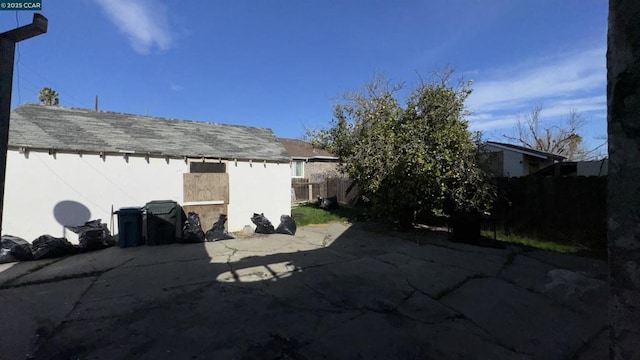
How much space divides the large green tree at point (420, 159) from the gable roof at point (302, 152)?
14.2m

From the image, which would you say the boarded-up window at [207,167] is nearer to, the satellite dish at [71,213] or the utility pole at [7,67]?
the satellite dish at [71,213]

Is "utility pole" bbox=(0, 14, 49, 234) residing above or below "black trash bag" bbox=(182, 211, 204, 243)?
above

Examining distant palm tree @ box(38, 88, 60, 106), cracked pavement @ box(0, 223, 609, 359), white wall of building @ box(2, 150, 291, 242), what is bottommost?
cracked pavement @ box(0, 223, 609, 359)

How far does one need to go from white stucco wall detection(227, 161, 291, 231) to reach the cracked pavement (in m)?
3.30

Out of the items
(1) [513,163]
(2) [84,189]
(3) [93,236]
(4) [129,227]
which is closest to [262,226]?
(4) [129,227]

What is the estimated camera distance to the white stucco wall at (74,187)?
7.82 metres

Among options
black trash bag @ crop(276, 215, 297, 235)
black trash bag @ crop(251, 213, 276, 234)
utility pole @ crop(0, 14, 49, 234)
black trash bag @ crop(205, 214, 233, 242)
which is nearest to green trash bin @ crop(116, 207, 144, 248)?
black trash bag @ crop(205, 214, 233, 242)

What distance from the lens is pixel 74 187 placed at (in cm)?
852

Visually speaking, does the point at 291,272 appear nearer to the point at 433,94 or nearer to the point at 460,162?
the point at 460,162

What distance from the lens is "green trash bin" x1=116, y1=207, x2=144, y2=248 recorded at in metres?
8.31

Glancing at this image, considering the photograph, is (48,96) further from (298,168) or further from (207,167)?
(207,167)

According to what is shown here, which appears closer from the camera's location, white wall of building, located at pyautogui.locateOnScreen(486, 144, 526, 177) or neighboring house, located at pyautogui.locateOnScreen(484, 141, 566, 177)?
neighboring house, located at pyautogui.locateOnScreen(484, 141, 566, 177)

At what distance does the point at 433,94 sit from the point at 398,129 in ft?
4.97

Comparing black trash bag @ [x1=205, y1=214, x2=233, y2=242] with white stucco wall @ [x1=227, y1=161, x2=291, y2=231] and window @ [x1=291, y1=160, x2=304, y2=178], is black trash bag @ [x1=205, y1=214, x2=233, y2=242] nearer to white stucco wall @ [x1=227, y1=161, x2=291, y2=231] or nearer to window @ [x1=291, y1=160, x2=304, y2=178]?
white stucco wall @ [x1=227, y1=161, x2=291, y2=231]
